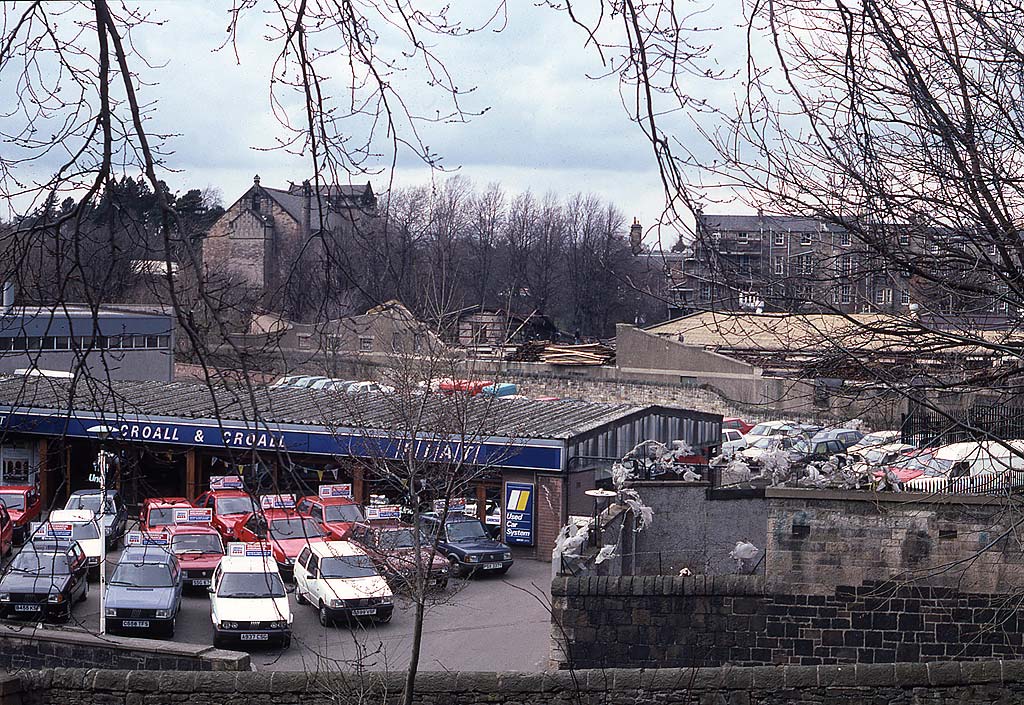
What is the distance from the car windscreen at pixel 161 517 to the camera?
18.8 m

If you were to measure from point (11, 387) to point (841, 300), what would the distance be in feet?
18.4

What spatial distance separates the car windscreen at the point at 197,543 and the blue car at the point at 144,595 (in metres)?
1.56

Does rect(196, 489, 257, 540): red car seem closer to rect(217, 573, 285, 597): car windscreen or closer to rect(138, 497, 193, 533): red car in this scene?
rect(138, 497, 193, 533): red car

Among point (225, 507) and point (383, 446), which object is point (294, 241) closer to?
point (383, 446)

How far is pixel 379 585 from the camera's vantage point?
46.3 ft

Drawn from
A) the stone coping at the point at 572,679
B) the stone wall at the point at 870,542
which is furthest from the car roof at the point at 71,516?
the stone wall at the point at 870,542

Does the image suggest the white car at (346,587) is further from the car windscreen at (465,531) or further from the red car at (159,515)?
the red car at (159,515)

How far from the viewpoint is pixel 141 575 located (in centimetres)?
1509

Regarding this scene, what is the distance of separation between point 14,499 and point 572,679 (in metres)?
15.2

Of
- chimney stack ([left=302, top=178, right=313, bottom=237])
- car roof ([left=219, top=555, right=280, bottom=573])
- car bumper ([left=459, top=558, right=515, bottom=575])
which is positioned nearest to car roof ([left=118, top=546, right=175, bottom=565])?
car roof ([left=219, top=555, right=280, bottom=573])

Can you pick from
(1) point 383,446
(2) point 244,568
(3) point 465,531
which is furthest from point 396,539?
(3) point 465,531

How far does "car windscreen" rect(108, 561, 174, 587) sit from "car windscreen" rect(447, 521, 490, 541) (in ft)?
16.3

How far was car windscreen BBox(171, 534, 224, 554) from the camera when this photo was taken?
17.6 metres

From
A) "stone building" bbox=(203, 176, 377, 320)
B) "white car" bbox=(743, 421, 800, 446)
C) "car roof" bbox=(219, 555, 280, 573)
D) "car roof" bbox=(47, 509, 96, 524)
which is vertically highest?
"stone building" bbox=(203, 176, 377, 320)
